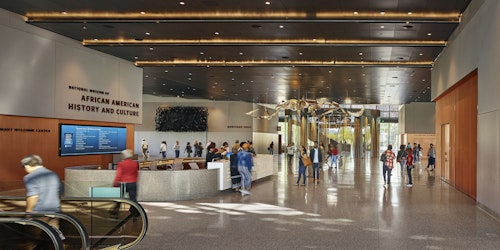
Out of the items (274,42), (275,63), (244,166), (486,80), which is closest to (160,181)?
(244,166)

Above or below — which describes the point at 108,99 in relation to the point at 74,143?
above

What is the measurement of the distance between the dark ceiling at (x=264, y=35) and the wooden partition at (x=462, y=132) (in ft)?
5.83

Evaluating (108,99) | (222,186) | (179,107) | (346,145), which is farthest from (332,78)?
(346,145)

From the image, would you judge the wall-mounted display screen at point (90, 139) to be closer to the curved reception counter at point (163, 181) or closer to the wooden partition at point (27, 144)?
the wooden partition at point (27, 144)

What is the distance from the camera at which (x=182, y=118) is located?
38500mm

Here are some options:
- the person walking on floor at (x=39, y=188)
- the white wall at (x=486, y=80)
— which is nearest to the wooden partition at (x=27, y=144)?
the person walking on floor at (x=39, y=188)

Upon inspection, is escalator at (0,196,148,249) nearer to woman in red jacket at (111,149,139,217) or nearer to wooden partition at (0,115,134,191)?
woman in red jacket at (111,149,139,217)

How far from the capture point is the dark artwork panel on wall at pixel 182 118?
1516 inches

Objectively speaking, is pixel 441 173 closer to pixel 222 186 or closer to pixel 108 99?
pixel 222 186

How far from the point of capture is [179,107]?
38531mm

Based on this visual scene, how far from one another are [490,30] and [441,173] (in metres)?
10.5

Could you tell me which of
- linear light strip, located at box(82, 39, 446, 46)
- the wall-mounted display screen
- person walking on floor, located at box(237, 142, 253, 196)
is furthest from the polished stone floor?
the wall-mounted display screen

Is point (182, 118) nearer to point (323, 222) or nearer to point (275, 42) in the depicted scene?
point (275, 42)

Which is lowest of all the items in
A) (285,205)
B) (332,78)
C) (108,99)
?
(285,205)
